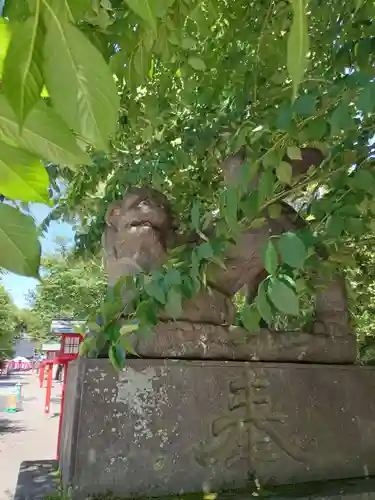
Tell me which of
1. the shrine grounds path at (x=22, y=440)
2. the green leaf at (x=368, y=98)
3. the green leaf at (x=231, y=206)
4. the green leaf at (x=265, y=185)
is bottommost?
the shrine grounds path at (x=22, y=440)

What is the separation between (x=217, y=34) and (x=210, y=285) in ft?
5.24

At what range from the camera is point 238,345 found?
7.48 ft

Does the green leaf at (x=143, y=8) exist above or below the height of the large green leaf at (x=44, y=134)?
above

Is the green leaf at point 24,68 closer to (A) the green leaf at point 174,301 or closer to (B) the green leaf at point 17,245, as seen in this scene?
(B) the green leaf at point 17,245

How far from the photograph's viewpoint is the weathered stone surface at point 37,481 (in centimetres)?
199

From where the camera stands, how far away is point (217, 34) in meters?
2.85

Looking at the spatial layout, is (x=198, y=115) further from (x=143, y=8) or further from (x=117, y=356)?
(x=143, y=8)

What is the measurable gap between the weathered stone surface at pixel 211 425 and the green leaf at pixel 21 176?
1496mm

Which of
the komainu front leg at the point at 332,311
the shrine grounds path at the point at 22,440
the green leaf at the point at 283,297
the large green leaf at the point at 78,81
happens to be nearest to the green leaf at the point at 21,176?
the large green leaf at the point at 78,81

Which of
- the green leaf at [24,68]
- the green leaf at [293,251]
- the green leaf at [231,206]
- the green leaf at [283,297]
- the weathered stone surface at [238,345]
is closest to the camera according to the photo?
the green leaf at [24,68]

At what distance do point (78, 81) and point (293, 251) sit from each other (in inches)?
42.2

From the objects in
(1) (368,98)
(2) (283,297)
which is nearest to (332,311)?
(2) (283,297)

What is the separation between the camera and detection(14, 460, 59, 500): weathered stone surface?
1990mm

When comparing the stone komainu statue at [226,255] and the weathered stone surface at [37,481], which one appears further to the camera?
the stone komainu statue at [226,255]
